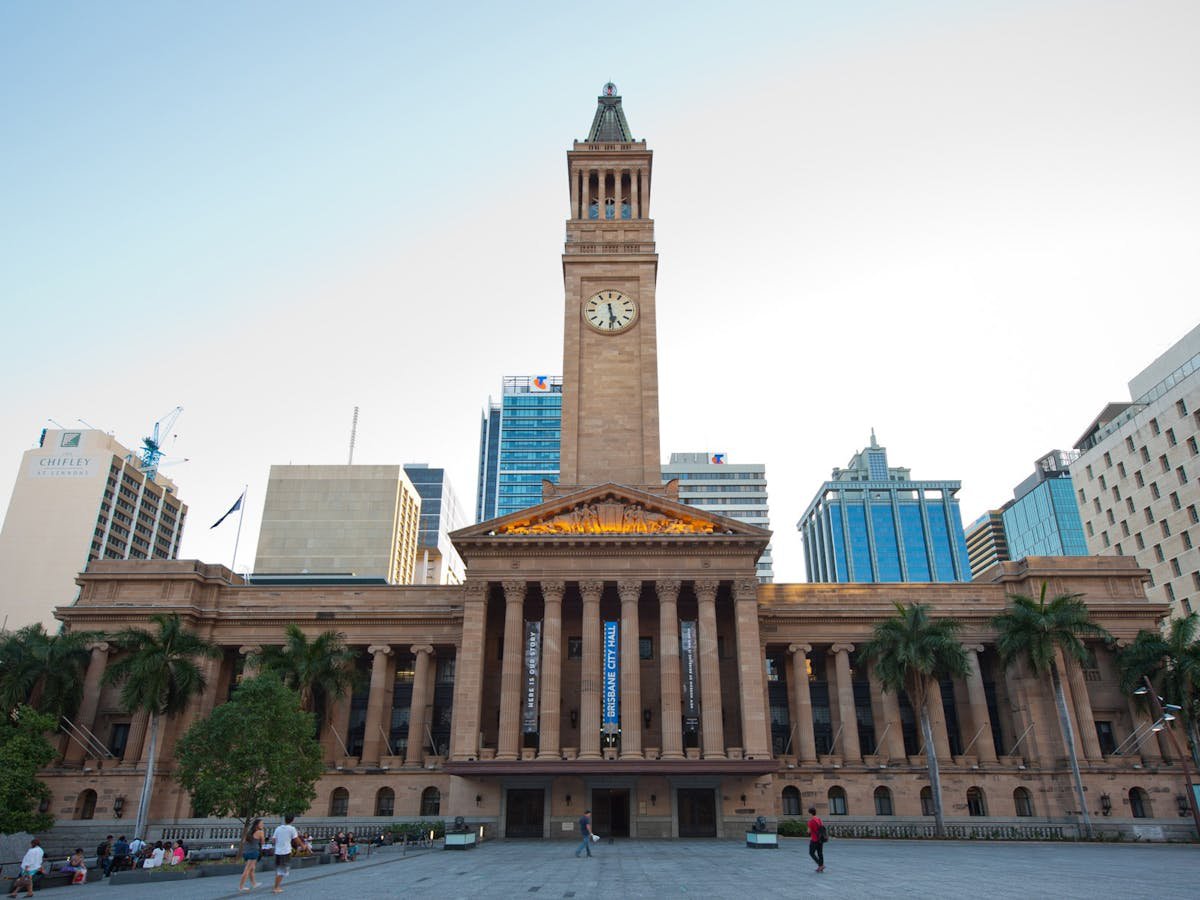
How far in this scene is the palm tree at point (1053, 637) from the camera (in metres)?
54.8

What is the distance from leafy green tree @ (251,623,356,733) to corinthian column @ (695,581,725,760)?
24.5 metres

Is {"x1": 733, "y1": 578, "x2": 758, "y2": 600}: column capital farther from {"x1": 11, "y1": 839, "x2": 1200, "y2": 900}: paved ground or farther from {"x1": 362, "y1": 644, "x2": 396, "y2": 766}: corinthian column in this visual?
{"x1": 362, "y1": 644, "x2": 396, "y2": 766}: corinthian column

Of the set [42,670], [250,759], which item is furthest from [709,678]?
[42,670]

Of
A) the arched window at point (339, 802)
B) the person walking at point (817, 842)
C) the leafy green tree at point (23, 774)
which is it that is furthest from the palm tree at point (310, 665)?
the person walking at point (817, 842)

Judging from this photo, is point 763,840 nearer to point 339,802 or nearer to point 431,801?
point 431,801

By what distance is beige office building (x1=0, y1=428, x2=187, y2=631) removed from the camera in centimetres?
14038

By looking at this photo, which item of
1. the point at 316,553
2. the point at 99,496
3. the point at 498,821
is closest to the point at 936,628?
the point at 498,821

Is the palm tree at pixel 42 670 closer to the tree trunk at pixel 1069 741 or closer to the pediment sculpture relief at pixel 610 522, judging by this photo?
the pediment sculpture relief at pixel 610 522

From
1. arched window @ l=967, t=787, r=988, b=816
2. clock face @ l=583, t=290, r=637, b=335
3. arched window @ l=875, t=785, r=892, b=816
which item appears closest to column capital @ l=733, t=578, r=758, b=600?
arched window @ l=875, t=785, r=892, b=816

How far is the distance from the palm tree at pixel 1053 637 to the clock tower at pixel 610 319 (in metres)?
26.9

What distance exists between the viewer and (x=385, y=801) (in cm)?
5988

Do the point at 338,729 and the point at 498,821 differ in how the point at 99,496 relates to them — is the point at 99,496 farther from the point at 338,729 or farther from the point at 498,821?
the point at 498,821

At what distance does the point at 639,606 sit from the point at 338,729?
2410 centimetres

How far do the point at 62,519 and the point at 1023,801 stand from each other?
15065 centimetres
